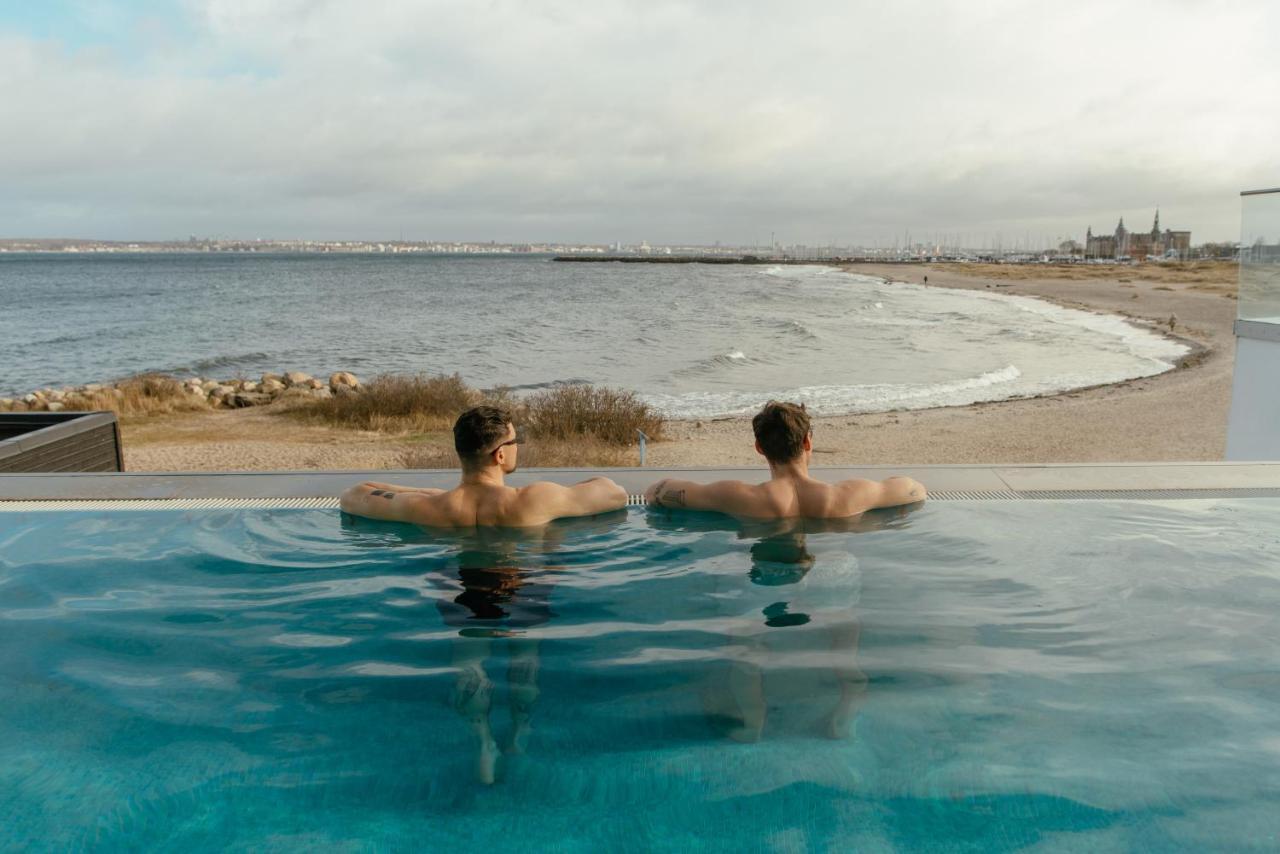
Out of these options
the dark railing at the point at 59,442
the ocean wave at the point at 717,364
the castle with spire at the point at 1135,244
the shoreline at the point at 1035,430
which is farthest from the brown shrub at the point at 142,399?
the castle with spire at the point at 1135,244

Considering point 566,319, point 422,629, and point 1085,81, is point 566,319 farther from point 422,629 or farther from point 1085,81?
point 422,629

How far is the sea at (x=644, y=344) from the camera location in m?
17.0

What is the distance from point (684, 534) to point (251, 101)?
20975 millimetres

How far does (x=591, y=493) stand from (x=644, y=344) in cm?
2063

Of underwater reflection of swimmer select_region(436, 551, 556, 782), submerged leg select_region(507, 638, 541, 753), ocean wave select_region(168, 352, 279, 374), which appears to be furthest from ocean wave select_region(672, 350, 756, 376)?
submerged leg select_region(507, 638, 541, 753)

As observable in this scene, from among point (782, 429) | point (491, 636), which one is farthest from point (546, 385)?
point (491, 636)

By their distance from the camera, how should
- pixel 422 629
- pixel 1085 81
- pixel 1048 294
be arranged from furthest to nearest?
pixel 1048 294, pixel 1085 81, pixel 422 629

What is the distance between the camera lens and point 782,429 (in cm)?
379

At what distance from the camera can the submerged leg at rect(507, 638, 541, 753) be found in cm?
250

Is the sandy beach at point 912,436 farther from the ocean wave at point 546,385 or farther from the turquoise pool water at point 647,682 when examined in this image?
the turquoise pool water at point 647,682

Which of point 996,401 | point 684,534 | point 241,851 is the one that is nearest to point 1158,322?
point 996,401

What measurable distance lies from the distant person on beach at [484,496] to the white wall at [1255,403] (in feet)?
15.4

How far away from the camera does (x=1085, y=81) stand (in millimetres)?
17594

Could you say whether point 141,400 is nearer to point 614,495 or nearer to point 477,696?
point 614,495
